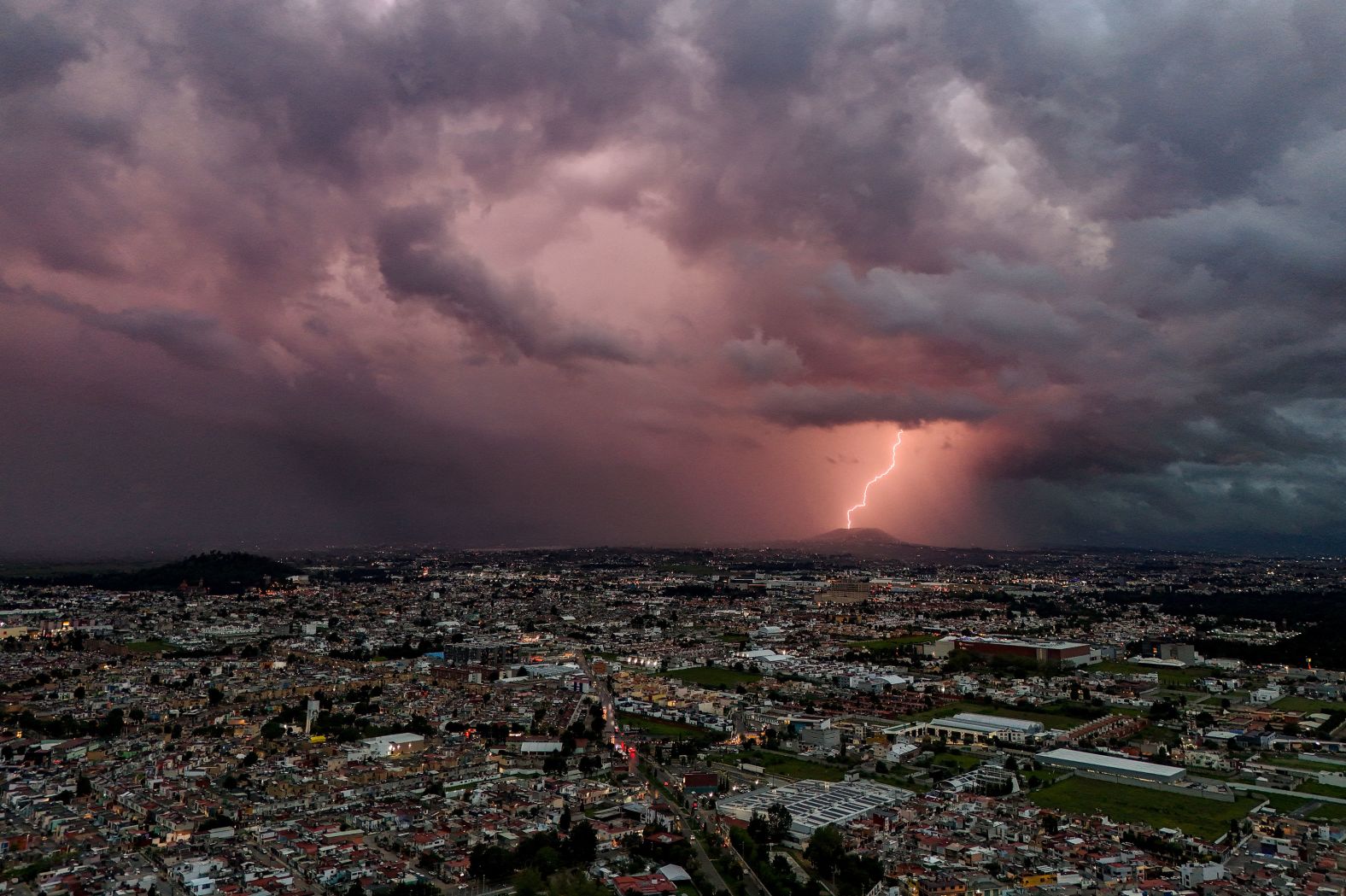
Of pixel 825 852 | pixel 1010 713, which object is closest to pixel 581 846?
pixel 825 852

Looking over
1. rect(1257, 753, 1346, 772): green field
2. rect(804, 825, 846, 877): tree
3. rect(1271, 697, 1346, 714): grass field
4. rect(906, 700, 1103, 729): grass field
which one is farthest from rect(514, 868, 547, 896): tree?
rect(1271, 697, 1346, 714): grass field

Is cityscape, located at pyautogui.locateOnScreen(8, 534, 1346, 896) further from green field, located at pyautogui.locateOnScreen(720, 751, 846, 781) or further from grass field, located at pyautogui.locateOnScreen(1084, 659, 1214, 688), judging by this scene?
grass field, located at pyautogui.locateOnScreen(1084, 659, 1214, 688)

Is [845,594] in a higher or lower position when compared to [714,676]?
higher

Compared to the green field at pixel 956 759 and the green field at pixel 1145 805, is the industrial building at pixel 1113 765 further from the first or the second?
the green field at pixel 956 759

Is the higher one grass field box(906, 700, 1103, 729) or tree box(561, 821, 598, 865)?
tree box(561, 821, 598, 865)

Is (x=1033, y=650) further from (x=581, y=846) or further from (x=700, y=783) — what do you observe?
(x=581, y=846)

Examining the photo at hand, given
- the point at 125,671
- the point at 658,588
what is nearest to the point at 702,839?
the point at 125,671
